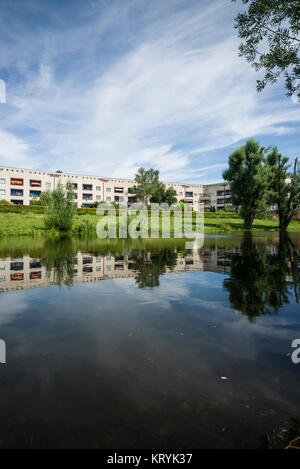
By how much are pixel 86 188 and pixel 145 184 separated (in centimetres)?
2031

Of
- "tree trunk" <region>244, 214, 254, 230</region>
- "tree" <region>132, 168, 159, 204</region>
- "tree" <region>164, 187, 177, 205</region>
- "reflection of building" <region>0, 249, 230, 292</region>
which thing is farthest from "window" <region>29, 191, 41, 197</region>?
"reflection of building" <region>0, 249, 230, 292</region>

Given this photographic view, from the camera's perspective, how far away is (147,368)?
2574 millimetres

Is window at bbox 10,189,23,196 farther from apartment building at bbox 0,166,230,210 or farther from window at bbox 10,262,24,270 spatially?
window at bbox 10,262,24,270

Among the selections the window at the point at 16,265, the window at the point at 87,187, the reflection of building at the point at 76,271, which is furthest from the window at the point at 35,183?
the window at the point at 16,265

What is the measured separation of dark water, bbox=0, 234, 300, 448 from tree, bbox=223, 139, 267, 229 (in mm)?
34659

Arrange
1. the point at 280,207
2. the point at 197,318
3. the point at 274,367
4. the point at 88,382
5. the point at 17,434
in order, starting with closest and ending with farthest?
the point at 17,434 < the point at 88,382 < the point at 274,367 < the point at 197,318 < the point at 280,207

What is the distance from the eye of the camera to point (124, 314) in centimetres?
414

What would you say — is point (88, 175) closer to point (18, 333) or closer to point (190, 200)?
point (190, 200)

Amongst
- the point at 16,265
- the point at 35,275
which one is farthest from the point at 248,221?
the point at 35,275

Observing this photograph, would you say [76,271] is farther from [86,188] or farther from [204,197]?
[204,197]

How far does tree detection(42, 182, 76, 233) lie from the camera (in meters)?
23.6

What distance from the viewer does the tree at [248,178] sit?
3697cm

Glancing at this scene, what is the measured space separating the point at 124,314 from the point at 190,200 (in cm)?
10267
